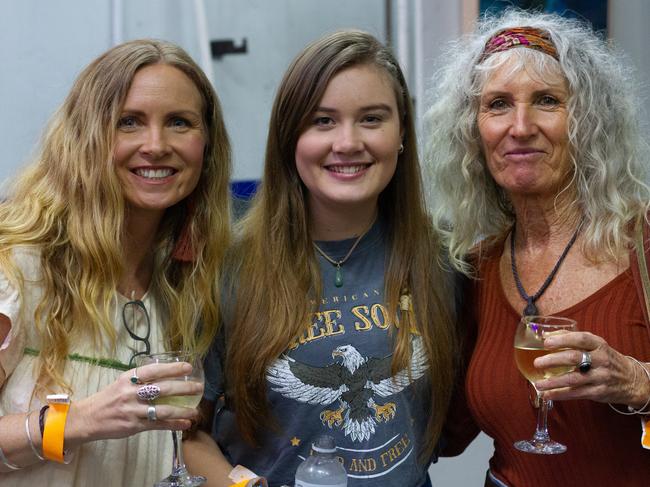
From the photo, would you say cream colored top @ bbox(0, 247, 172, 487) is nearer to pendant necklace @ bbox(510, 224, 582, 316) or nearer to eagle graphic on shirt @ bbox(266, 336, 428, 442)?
eagle graphic on shirt @ bbox(266, 336, 428, 442)

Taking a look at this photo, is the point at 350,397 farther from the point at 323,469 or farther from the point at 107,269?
the point at 107,269

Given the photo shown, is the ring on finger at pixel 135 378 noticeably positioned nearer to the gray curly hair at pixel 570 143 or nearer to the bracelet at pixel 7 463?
the bracelet at pixel 7 463

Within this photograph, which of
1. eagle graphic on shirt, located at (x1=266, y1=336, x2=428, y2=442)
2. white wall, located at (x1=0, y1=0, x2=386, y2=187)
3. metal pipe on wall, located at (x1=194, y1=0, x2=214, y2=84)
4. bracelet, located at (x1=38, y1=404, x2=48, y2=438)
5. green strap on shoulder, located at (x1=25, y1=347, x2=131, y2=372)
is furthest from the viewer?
metal pipe on wall, located at (x1=194, y1=0, x2=214, y2=84)

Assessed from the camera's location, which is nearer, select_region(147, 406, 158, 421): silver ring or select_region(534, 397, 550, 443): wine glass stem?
select_region(147, 406, 158, 421): silver ring

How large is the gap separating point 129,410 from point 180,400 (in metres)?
0.10

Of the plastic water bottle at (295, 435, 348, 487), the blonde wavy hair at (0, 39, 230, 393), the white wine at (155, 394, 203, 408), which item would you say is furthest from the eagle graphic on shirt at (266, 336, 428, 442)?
the white wine at (155, 394, 203, 408)

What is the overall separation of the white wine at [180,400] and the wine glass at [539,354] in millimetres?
698

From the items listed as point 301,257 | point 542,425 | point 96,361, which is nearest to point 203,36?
point 301,257

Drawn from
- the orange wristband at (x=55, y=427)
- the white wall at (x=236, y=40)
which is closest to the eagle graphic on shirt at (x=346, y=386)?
the orange wristband at (x=55, y=427)

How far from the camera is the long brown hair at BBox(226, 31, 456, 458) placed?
82.0 inches

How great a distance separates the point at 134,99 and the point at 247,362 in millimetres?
691

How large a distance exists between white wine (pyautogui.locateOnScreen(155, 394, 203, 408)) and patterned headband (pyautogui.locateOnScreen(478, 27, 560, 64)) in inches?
47.0

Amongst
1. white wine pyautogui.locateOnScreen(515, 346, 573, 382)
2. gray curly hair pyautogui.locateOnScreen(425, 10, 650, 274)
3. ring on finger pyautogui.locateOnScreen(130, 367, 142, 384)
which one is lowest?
white wine pyautogui.locateOnScreen(515, 346, 573, 382)

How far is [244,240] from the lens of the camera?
7.54 ft
